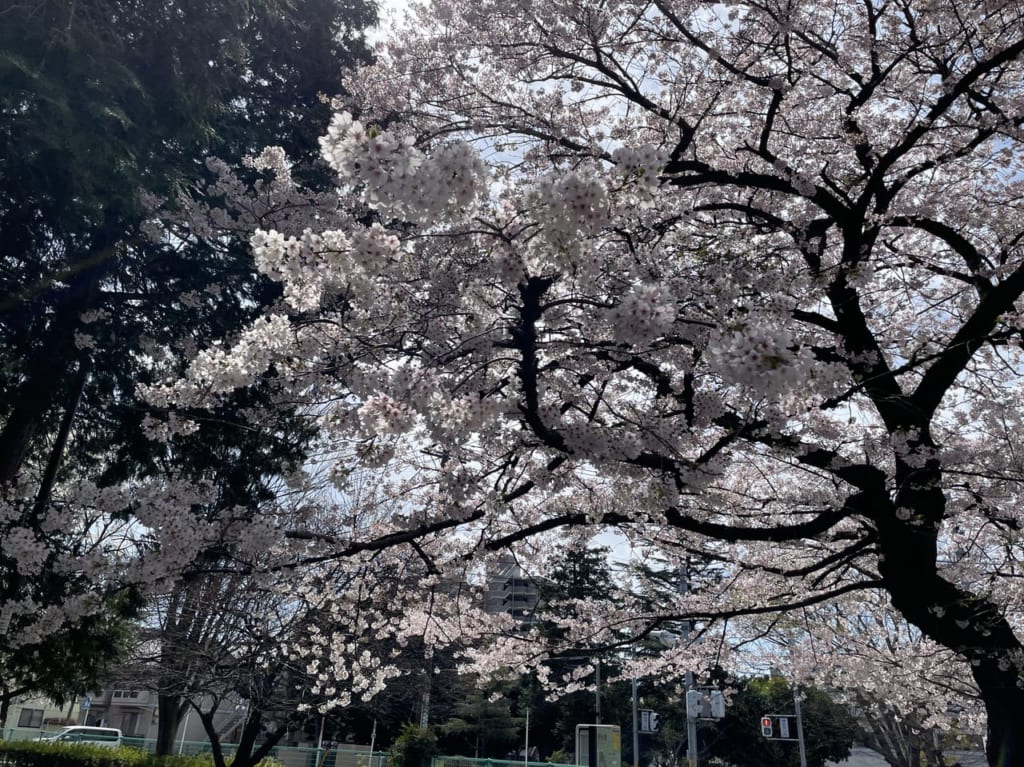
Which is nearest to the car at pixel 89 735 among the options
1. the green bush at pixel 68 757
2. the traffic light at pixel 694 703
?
the green bush at pixel 68 757

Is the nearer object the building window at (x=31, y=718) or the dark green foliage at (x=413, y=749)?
the dark green foliage at (x=413, y=749)

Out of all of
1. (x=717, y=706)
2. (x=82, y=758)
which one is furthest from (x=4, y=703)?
(x=717, y=706)

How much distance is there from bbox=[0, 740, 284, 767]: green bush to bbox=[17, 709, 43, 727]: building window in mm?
21314

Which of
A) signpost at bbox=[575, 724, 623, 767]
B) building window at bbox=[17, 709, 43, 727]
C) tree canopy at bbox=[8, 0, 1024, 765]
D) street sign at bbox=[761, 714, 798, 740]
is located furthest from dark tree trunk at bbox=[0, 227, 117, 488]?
building window at bbox=[17, 709, 43, 727]

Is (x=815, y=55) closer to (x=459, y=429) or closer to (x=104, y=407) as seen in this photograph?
(x=459, y=429)

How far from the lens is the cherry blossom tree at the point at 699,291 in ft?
12.1

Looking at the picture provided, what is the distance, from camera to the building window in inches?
1209

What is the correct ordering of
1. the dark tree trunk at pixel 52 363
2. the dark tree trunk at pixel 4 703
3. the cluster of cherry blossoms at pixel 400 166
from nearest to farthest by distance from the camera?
1. the cluster of cherry blossoms at pixel 400 166
2. the dark tree trunk at pixel 52 363
3. the dark tree trunk at pixel 4 703

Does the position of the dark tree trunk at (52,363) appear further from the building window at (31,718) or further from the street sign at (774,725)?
the building window at (31,718)

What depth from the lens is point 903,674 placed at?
890 centimetres

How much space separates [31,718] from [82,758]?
961 inches

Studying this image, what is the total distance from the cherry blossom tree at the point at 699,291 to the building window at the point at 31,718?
3430 centimetres

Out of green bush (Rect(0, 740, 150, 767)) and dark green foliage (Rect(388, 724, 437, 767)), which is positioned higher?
green bush (Rect(0, 740, 150, 767))

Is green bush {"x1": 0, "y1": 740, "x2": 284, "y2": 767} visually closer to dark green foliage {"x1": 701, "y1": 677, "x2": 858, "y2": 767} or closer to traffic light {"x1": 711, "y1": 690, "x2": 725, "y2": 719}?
traffic light {"x1": 711, "y1": 690, "x2": 725, "y2": 719}
